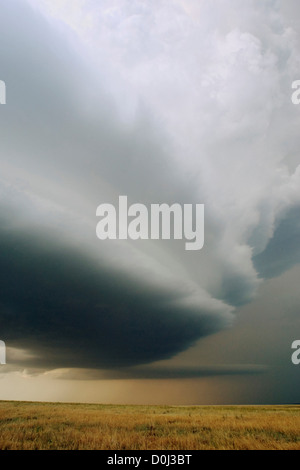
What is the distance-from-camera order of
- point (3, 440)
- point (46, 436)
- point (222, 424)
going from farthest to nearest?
point (222, 424) → point (46, 436) → point (3, 440)

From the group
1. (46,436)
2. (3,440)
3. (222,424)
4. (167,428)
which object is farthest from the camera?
(222,424)

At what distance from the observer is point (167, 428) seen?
20672 millimetres

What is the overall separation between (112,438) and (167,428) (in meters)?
5.35

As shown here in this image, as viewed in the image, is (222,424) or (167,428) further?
(222,424)
